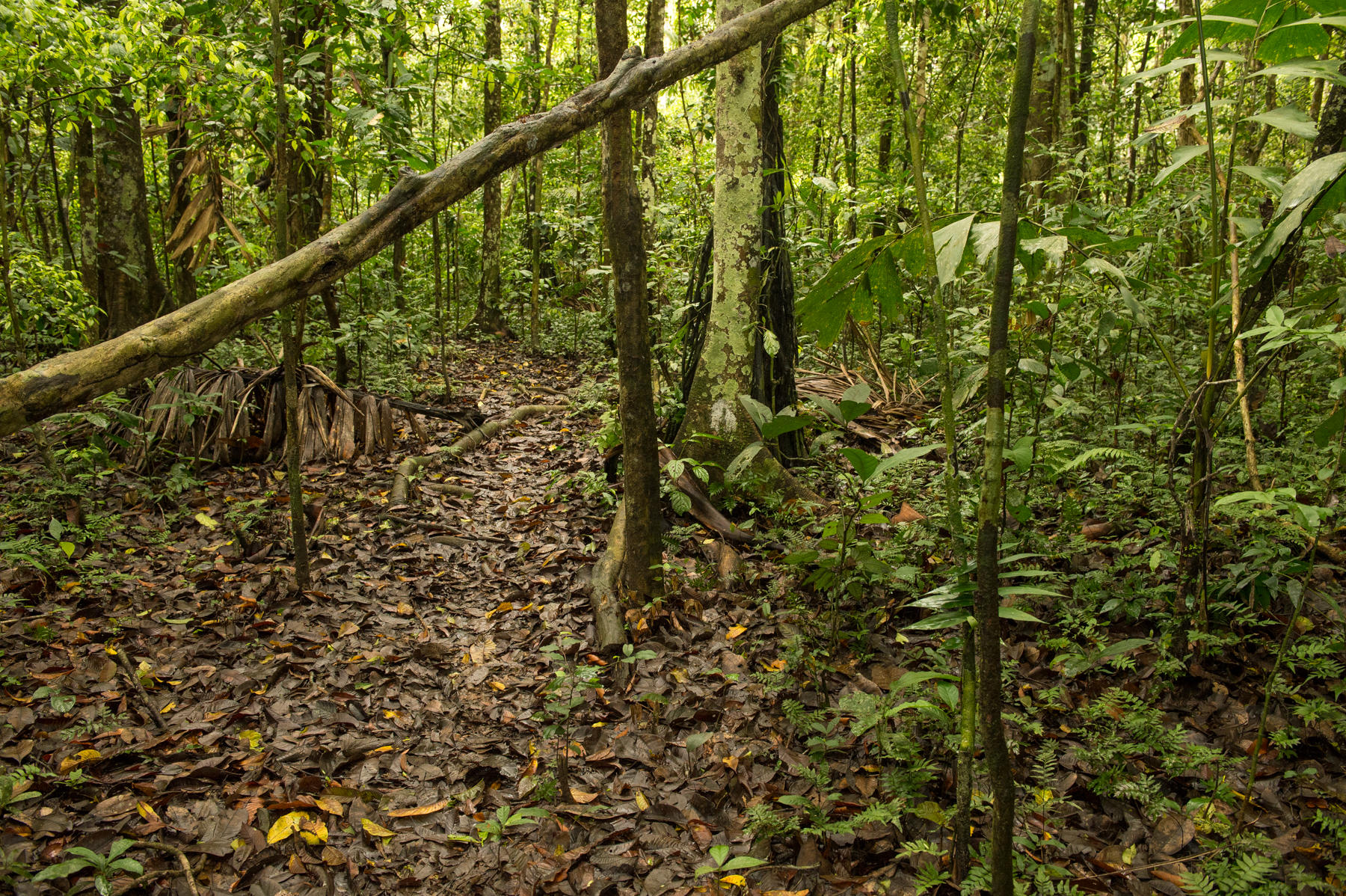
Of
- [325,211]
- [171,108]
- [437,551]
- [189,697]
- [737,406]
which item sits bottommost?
[189,697]

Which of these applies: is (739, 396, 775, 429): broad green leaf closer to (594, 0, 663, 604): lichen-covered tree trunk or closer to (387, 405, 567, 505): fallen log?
(594, 0, 663, 604): lichen-covered tree trunk

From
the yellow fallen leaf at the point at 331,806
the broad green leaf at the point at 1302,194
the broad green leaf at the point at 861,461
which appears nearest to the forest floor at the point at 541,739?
the yellow fallen leaf at the point at 331,806

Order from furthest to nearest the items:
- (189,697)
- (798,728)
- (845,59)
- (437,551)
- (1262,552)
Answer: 1. (845,59)
2. (437,551)
3. (189,697)
4. (798,728)
5. (1262,552)

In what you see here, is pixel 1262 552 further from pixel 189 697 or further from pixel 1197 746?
pixel 189 697

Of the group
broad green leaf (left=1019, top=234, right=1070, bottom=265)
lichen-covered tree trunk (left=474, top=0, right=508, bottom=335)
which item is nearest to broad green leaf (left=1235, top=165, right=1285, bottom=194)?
broad green leaf (left=1019, top=234, right=1070, bottom=265)

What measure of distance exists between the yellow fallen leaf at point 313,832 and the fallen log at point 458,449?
114 inches

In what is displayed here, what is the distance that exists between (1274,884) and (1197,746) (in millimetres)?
503

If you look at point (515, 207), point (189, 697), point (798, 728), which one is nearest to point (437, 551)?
point (189, 697)

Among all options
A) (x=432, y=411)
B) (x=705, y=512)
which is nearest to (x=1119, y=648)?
(x=705, y=512)

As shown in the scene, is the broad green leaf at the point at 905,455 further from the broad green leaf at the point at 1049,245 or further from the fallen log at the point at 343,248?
the fallen log at the point at 343,248

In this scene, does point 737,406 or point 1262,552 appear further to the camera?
point 737,406

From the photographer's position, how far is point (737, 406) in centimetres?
498

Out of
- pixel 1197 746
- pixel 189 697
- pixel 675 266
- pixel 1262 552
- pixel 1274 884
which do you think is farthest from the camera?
pixel 675 266

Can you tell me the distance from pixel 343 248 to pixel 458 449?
527 centimetres
